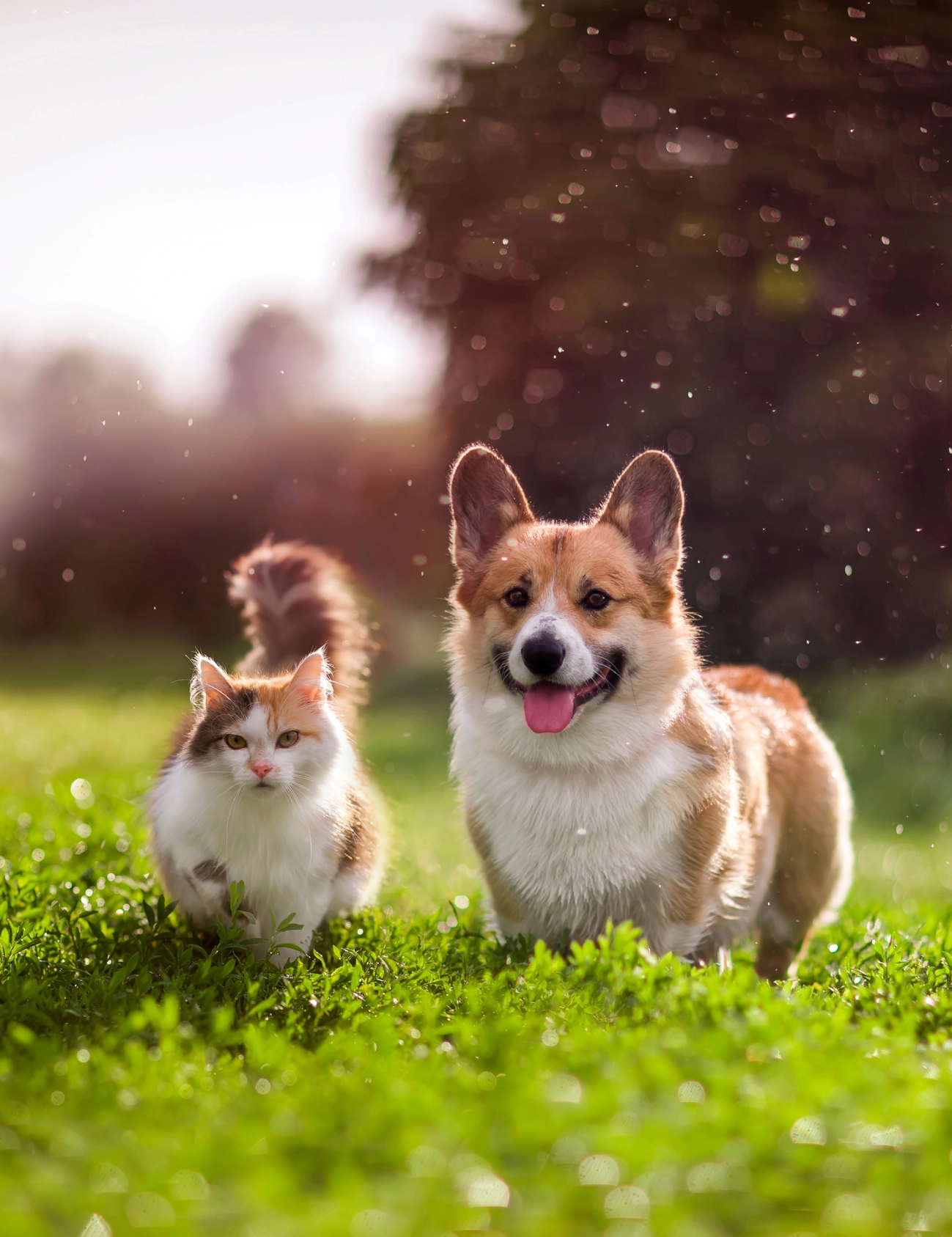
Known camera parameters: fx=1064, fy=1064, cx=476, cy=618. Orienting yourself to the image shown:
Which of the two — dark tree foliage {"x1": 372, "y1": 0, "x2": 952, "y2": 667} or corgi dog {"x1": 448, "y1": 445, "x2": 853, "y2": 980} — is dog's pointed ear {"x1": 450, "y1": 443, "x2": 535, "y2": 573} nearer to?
corgi dog {"x1": 448, "y1": 445, "x2": 853, "y2": 980}

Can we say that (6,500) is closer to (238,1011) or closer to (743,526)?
(743,526)

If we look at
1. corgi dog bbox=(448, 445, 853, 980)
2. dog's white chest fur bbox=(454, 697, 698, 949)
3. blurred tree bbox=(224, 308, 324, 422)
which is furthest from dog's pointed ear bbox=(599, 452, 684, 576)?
blurred tree bbox=(224, 308, 324, 422)

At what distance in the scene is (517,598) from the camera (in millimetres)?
3723

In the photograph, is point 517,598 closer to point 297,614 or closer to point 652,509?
point 652,509

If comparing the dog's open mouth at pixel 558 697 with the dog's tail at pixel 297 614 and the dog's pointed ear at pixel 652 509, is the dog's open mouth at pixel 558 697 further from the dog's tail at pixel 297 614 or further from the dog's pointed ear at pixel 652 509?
the dog's tail at pixel 297 614

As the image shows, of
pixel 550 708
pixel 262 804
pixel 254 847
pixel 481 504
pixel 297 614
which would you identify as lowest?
pixel 254 847

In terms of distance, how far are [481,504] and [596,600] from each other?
0.69 m

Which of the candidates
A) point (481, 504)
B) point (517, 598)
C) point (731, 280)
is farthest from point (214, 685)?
point (731, 280)

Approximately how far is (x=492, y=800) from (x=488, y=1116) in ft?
5.48

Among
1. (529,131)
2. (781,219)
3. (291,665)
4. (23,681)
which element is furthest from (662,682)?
(23,681)

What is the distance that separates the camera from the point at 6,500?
955cm

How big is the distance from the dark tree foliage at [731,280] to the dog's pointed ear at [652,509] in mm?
1855

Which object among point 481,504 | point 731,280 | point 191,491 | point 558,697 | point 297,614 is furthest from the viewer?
point 191,491

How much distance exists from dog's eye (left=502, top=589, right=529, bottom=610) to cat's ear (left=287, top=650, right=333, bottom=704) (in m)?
0.68
